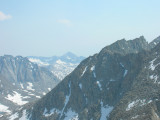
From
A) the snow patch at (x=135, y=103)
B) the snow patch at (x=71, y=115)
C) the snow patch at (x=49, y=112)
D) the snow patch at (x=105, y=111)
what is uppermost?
the snow patch at (x=49, y=112)

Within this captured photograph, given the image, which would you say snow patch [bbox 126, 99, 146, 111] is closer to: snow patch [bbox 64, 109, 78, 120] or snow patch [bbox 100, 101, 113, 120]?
snow patch [bbox 100, 101, 113, 120]

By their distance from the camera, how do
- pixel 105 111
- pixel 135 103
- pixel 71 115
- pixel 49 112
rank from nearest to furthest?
pixel 135 103 → pixel 105 111 → pixel 71 115 → pixel 49 112

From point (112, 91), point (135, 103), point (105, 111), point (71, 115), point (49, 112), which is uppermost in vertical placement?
point (49, 112)

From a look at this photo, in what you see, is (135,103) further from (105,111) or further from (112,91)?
(112,91)

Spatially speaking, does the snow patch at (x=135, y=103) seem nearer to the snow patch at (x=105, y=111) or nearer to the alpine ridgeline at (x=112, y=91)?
the alpine ridgeline at (x=112, y=91)

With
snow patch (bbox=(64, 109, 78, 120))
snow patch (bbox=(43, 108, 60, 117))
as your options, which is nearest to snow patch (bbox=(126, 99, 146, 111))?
snow patch (bbox=(64, 109, 78, 120))

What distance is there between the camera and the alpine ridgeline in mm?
119875

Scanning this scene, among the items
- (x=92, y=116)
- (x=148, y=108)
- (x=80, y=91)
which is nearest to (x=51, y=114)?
(x=80, y=91)

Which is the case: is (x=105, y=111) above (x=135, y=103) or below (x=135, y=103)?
above

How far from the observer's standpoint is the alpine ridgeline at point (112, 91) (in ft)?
393

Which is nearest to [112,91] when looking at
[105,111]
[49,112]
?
[105,111]

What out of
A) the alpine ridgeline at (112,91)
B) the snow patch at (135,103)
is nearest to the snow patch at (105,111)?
the alpine ridgeline at (112,91)

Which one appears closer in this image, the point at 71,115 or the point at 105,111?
the point at 105,111

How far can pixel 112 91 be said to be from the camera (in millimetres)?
163625
